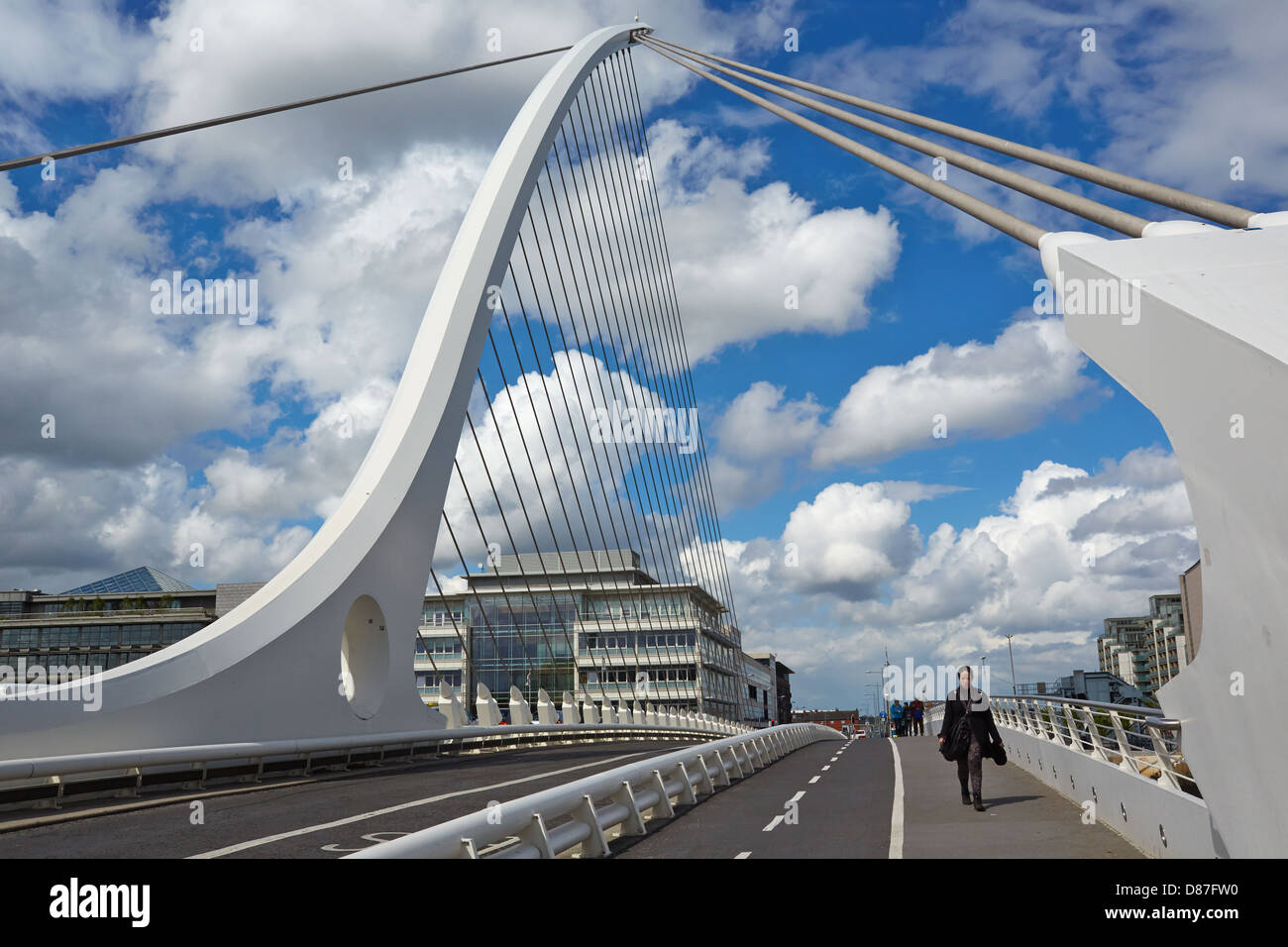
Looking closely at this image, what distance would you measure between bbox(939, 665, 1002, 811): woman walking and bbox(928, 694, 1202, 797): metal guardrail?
1.03 metres

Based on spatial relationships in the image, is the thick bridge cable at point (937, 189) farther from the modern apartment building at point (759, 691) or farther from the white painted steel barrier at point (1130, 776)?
the modern apartment building at point (759, 691)

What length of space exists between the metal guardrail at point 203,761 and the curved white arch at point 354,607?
15.0 inches

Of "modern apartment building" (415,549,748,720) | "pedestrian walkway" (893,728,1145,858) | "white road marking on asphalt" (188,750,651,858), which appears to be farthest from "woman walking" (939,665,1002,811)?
"modern apartment building" (415,549,748,720)

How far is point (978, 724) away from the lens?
1275 cm

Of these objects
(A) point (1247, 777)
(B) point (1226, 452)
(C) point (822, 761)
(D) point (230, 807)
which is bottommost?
(C) point (822, 761)

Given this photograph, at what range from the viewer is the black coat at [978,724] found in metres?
12.8

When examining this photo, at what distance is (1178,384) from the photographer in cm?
420

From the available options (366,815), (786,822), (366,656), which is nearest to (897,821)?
(786,822)

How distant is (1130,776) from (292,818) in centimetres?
819

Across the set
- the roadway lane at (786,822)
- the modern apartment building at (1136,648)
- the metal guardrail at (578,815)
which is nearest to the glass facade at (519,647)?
the roadway lane at (786,822)
